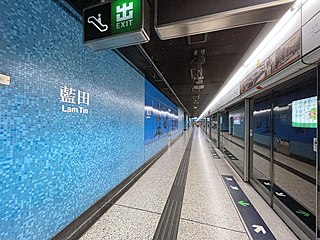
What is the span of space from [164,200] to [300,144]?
2645 millimetres

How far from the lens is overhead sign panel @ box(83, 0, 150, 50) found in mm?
1347

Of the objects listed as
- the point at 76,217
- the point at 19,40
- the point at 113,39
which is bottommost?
the point at 76,217

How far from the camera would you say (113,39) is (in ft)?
4.79

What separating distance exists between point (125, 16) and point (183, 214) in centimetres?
266

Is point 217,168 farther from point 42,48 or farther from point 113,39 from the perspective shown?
point 42,48

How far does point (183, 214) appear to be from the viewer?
85.7 inches

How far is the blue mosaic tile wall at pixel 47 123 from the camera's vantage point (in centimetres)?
120

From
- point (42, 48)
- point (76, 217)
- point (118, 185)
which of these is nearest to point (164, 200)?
point (118, 185)

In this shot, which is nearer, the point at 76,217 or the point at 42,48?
the point at 42,48

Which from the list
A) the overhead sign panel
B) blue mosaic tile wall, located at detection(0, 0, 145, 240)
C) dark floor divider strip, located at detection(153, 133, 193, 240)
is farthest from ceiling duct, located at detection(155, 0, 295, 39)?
dark floor divider strip, located at detection(153, 133, 193, 240)

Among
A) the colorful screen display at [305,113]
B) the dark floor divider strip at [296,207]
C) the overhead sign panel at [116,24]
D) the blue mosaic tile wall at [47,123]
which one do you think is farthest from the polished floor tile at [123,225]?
the colorful screen display at [305,113]

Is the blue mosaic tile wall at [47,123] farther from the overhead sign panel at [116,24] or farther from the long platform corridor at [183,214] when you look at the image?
the long platform corridor at [183,214]

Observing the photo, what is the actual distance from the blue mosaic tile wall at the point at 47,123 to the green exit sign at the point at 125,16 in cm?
73

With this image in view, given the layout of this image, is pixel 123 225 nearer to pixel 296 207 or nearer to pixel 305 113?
pixel 296 207
